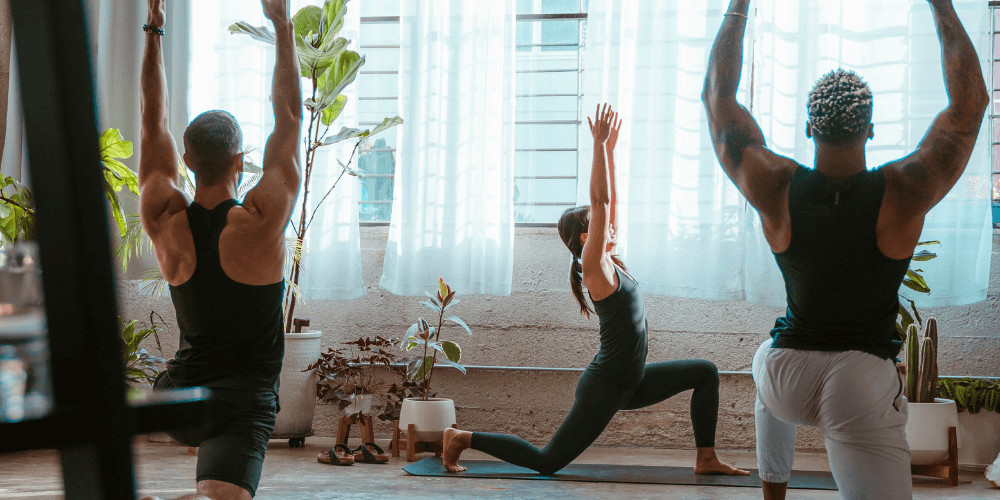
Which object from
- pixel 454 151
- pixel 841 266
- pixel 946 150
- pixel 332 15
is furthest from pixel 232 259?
pixel 454 151

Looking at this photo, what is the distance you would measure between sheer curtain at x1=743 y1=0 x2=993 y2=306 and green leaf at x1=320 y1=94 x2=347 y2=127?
7.02 feet

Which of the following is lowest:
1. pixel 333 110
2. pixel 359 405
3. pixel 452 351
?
pixel 359 405

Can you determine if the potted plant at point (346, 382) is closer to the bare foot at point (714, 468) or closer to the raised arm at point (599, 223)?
the raised arm at point (599, 223)

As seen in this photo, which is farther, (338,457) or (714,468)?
(338,457)

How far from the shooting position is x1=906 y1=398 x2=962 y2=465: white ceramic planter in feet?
11.2

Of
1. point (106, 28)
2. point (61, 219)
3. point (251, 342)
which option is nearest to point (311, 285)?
point (106, 28)

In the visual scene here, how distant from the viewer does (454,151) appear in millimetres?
4535

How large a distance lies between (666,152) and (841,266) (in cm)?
270

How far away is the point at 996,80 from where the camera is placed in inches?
182

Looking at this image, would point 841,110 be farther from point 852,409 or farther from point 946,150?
point 852,409

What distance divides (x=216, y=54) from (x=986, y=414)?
171 inches

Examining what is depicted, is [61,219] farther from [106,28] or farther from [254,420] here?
[106,28]

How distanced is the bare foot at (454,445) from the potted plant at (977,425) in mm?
2215

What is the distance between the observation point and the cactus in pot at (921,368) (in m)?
3.51
